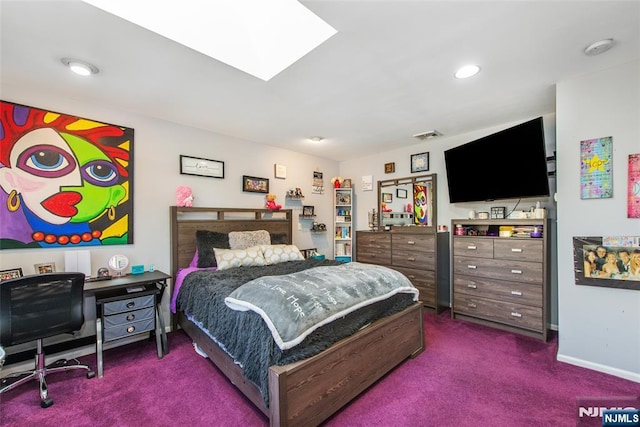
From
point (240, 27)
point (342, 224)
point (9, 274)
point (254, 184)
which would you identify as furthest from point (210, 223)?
point (342, 224)

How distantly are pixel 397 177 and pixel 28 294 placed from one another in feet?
14.5

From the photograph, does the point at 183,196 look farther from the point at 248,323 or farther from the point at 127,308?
the point at 248,323

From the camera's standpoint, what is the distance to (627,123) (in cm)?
212

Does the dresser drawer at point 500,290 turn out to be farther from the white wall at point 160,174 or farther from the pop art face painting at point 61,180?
the pop art face painting at point 61,180

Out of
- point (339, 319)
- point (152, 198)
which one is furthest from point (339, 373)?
point (152, 198)

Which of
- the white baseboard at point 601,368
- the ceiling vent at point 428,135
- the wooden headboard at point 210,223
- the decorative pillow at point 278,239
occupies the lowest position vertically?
the white baseboard at point 601,368

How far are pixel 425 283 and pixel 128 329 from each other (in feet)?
11.3

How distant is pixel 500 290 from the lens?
3109 millimetres

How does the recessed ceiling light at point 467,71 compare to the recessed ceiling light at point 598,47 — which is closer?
the recessed ceiling light at point 598,47

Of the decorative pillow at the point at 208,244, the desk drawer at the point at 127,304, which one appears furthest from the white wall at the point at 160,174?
the desk drawer at the point at 127,304

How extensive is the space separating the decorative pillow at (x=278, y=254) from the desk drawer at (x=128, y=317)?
127cm

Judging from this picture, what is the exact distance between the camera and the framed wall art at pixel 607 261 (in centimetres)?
209

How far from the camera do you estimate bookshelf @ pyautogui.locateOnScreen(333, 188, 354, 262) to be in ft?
16.3

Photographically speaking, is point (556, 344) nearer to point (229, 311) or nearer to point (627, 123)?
point (627, 123)
